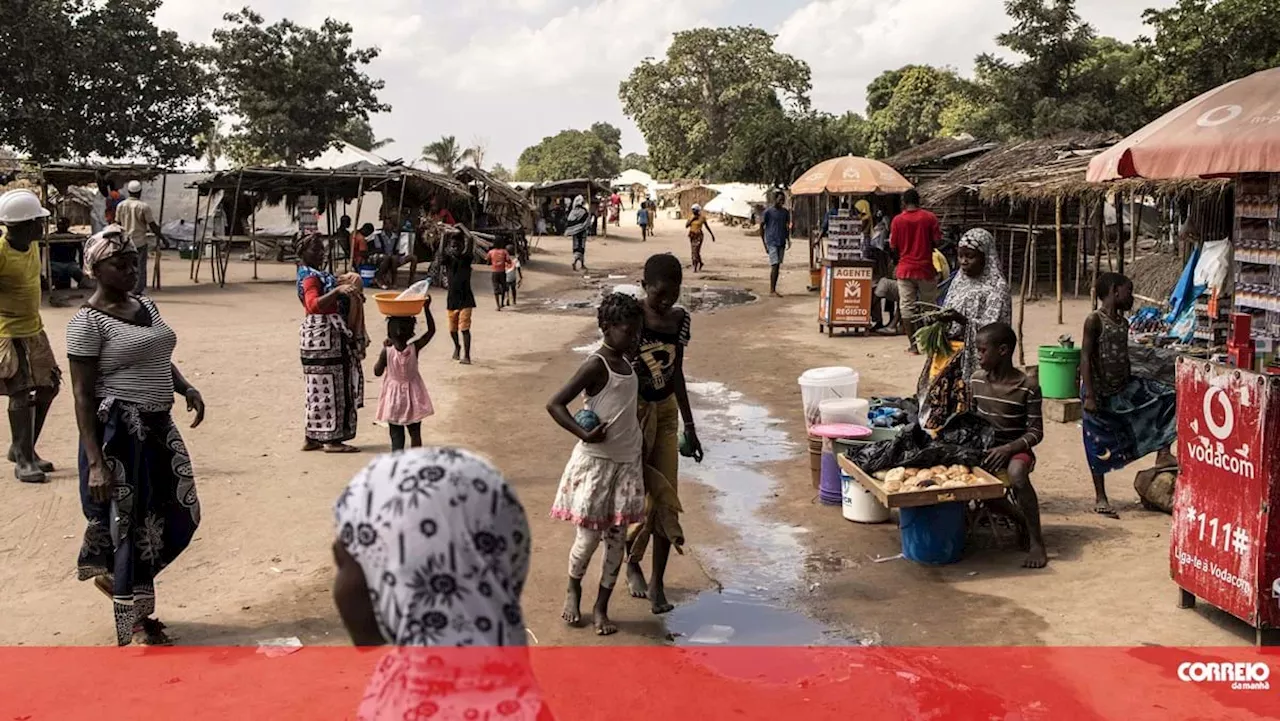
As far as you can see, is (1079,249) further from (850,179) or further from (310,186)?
→ (310,186)

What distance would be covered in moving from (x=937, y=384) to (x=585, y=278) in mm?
20985

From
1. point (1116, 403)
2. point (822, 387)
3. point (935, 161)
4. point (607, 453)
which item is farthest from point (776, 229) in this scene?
point (607, 453)

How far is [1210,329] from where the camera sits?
1171 centimetres

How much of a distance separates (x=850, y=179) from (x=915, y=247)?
A: 157 inches

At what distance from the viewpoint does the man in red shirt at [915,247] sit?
13.5 metres

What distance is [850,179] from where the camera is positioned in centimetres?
1728

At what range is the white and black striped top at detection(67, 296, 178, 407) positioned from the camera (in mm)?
4918

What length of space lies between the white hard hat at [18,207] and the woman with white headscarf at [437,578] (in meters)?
→ 5.39

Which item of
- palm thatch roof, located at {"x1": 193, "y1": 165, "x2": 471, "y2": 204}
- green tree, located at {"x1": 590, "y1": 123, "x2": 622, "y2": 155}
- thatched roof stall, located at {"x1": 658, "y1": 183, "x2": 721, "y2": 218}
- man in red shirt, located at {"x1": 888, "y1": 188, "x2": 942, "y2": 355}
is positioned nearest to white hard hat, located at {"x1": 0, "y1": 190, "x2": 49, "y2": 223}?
man in red shirt, located at {"x1": 888, "y1": 188, "x2": 942, "y2": 355}

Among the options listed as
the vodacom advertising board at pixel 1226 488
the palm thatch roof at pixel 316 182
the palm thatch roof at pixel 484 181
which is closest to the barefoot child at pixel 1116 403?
the vodacom advertising board at pixel 1226 488

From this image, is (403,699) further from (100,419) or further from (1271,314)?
(1271,314)

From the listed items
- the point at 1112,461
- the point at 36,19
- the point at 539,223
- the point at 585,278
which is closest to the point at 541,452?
the point at 1112,461

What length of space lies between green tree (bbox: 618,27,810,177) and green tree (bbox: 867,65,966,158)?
7.31 metres

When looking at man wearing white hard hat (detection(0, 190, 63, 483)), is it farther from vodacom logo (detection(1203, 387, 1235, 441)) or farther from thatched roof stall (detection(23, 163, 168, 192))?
thatched roof stall (detection(23, 163, 168, 192))
